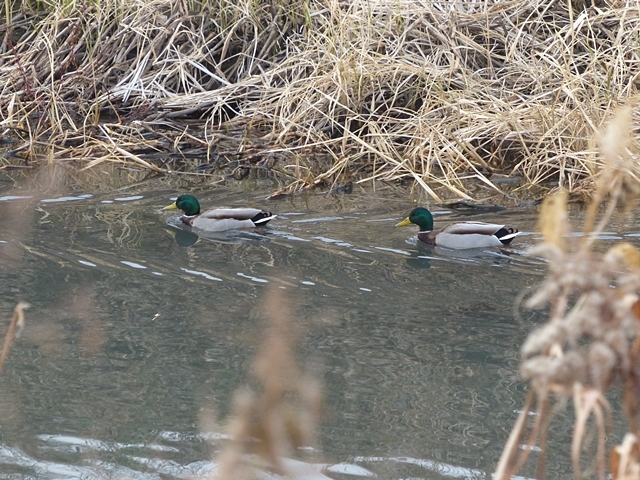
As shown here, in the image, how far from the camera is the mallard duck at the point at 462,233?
661 cm

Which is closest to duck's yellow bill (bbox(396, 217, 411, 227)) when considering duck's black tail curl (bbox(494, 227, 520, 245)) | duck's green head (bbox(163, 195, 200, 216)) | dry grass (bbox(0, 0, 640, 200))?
duck's black tail curl (bbox(494, 227, 520, 245))

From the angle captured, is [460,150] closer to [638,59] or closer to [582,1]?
[638,59]

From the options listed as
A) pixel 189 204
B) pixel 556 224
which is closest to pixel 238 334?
pixel 189 204

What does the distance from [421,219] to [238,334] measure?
7.88 feet

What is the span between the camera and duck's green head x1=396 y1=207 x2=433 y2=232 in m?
7.01

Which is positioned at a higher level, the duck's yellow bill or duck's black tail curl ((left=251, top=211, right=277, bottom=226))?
the duck's yellow bill

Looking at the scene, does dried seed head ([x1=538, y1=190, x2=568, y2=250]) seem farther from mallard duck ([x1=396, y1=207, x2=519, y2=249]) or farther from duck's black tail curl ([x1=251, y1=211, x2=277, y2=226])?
duck's black tail curl ([x1=251, y1=211, x2=277, y2=226])

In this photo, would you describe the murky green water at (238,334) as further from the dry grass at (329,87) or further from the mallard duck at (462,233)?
the dry grass at (329,87)

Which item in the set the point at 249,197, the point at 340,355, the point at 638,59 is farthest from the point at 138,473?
the point at 638,59

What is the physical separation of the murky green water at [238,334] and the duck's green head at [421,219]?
0.11 metres

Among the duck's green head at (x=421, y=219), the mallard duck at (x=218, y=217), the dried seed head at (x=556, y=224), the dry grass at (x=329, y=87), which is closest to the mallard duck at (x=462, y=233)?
the duck's green head at (x=421, y=219)

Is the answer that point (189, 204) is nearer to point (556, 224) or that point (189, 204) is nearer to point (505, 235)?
point (505, 235)

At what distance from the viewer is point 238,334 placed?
16.2ft

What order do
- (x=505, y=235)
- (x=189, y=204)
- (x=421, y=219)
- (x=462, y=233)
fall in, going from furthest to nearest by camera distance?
(x=189, y=204), (x=421, y=219), (x=462, y=233), (x=505, y=235)
